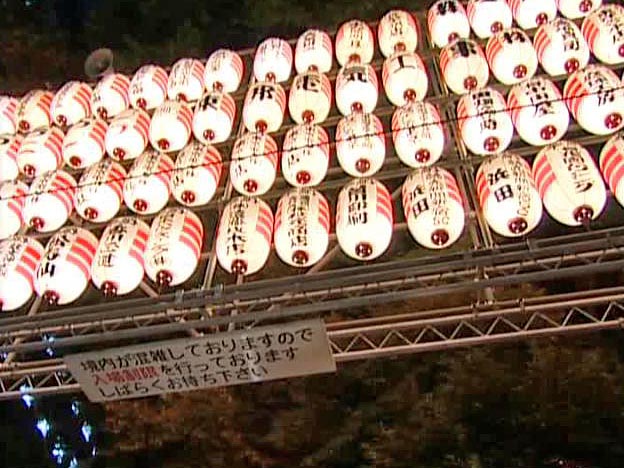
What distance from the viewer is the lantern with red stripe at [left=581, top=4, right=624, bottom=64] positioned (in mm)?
4160

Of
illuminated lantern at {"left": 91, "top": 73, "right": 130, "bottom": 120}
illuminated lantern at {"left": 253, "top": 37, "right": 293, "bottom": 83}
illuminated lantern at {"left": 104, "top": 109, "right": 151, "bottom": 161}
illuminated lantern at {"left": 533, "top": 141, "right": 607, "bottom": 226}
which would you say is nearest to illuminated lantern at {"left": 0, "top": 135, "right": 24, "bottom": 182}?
illuminated lantern at {"left": 91, "top": 73, "right": 130, "bottom": 120}

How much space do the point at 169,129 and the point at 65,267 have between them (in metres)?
1.19

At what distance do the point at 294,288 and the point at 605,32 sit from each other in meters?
2.27

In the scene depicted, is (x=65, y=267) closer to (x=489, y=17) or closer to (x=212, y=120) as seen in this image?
(x=212, y=120)

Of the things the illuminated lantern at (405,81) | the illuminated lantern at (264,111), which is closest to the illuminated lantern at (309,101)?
the illuminated lantern at (264,111)

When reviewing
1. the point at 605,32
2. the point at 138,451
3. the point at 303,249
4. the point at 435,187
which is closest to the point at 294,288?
the point at 303,249

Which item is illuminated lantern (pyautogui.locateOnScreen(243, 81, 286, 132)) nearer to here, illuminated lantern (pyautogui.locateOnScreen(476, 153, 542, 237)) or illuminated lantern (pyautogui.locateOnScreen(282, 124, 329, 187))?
illuminated lantern (pyautogui.locateOnScreen(282, 124, 329, 187))

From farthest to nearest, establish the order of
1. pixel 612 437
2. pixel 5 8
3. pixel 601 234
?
1. pixel 5 8
2. pixel 612 437
3. pixel 601 234

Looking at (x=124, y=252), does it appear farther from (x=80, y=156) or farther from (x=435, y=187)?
(x=435, y=187)

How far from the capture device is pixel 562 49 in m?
4.21

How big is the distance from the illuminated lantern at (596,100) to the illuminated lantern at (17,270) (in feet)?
9.37

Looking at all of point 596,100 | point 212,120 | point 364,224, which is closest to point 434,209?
point 364,224

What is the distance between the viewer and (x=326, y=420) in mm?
5441

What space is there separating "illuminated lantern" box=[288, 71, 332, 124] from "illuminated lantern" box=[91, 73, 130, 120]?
1351mm
